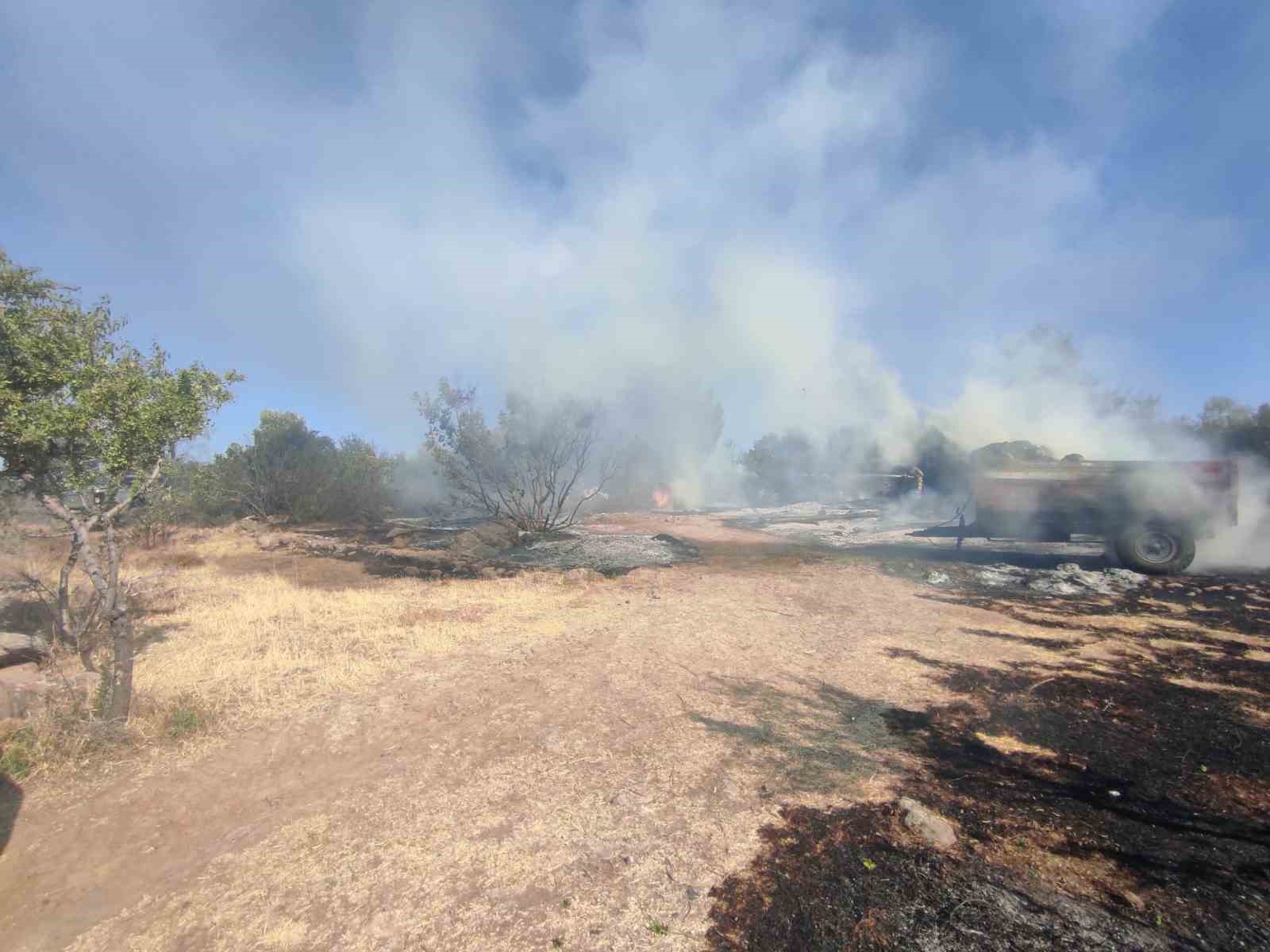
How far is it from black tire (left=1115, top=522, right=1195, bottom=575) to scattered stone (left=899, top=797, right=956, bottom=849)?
13097 millimetres

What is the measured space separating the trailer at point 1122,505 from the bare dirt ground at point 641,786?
4.49m

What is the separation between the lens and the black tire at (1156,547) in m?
13.2

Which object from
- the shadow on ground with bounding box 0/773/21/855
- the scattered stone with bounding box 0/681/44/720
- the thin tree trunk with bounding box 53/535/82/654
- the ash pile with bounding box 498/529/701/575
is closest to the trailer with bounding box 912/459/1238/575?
the ash pile with bounding box 498/529/701/575

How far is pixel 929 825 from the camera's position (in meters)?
4.00

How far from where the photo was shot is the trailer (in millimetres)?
13062

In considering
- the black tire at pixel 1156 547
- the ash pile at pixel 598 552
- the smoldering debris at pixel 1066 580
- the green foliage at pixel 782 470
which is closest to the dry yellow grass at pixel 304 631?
the ash pile at pixel 598 552

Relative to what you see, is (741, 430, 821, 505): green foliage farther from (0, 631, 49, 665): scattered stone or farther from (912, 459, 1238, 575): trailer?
(0, 631, 49, 665): scattered stone

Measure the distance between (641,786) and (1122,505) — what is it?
1440cm

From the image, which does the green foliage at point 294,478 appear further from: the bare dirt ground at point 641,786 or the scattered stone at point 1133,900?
the scattered stone at point 1133,900

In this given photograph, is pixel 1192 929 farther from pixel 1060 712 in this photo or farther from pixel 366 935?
pixel 366 935

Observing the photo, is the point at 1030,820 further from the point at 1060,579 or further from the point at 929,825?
the point at 1060,579

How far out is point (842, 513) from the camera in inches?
1220

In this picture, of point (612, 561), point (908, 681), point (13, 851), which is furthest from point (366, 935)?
point (612, 561)

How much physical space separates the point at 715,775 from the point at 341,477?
92.6 feet
